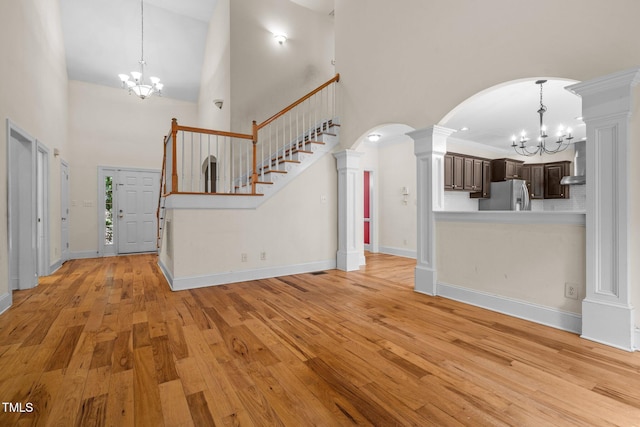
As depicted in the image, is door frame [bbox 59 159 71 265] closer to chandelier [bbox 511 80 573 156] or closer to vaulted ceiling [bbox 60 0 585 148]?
vaulted ceiling [bbox 60 0 585 148]

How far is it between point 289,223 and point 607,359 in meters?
3.88

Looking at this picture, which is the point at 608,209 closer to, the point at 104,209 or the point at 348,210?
the point at 348,210

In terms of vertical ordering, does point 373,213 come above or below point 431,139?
below

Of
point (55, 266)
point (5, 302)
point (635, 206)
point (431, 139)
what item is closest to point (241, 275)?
point (5, 302)

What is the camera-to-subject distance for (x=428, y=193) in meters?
3.84

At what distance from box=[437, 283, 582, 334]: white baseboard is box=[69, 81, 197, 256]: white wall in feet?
24.5

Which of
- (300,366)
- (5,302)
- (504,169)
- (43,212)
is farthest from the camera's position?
(504,169)

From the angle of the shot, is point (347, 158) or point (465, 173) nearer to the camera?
point (347, 158)

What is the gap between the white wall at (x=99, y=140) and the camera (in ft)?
22.6

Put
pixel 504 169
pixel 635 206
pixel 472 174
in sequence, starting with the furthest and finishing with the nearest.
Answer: pixel 504 169 → pixel 472 174 → pixel 635 206

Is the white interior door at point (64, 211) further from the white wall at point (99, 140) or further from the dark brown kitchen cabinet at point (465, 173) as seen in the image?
the dark brown kitchen cabinet at point (465, 173)

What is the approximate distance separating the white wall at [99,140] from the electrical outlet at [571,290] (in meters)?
8.35


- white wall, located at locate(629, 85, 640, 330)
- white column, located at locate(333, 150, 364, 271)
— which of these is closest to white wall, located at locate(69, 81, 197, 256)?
white column, located at locate(333, 150, 364, 271)

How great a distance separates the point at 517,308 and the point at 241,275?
3483 millimetres
